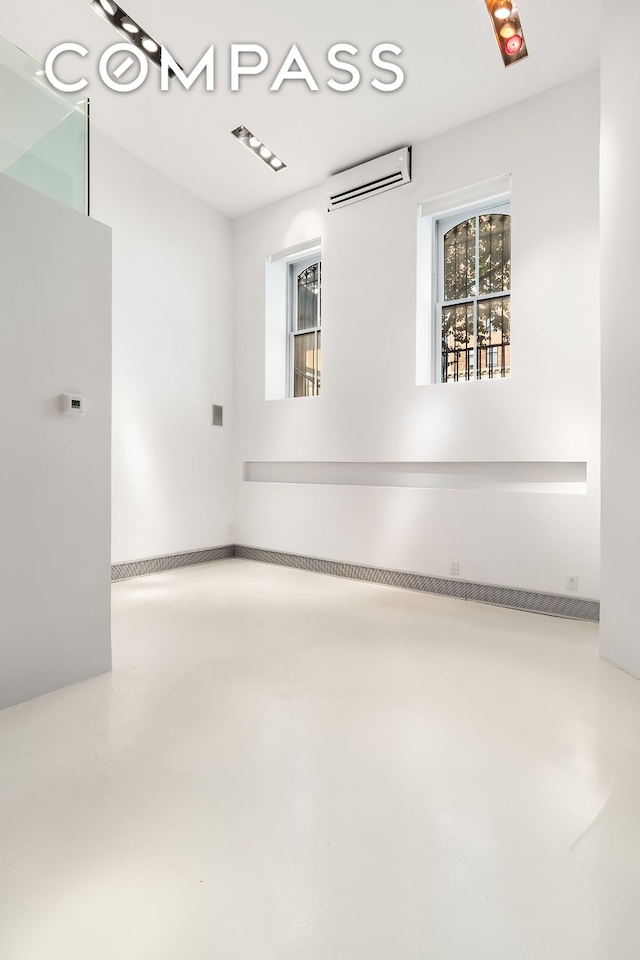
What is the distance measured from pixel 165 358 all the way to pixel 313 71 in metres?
2.65

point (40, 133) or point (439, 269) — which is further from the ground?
point (439, 269)

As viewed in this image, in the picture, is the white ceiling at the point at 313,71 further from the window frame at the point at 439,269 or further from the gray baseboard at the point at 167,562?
the gray baseboard at the point at 167,562

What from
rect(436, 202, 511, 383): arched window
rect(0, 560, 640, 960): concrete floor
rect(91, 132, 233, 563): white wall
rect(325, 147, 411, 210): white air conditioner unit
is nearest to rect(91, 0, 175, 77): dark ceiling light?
rect(91, 132, 233, 563): white wall

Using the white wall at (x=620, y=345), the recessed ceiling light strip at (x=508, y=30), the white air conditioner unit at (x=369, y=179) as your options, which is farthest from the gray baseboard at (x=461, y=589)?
the recessed ceiling light strip at (x=508, y=30)

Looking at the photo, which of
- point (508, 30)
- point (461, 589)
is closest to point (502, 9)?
point (508, 30)

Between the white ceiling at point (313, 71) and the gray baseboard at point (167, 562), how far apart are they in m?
3.76

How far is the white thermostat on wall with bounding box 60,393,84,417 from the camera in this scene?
232 centimetres

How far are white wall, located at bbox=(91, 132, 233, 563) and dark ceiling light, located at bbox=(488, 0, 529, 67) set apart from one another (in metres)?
3.15

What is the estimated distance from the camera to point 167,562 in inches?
196

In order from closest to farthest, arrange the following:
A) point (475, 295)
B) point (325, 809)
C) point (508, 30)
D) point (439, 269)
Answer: point (325, 809)
point (508, 30)
point (475, 295)
point (439, 269)

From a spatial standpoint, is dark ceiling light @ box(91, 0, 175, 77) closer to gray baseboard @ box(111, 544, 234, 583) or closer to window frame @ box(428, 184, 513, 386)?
window frame @ box(428, 184, 513, 386)

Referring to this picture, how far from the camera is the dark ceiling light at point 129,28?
307cm

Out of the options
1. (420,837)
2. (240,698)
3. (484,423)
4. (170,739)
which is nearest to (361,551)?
(484,423)

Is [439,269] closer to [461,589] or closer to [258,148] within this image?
[258,148]
